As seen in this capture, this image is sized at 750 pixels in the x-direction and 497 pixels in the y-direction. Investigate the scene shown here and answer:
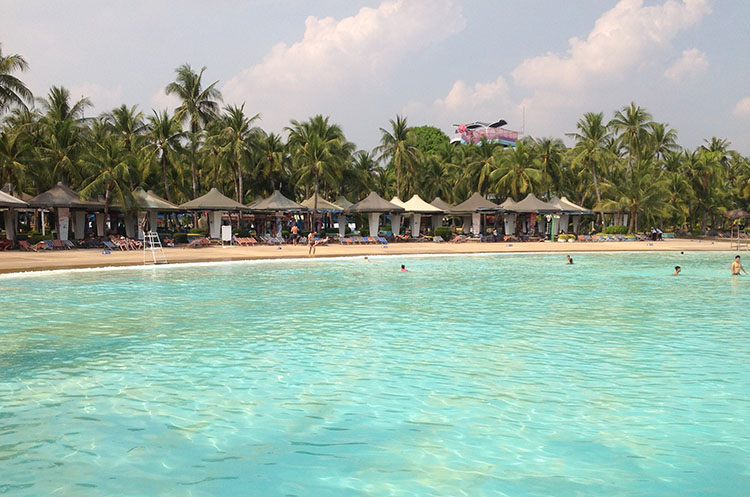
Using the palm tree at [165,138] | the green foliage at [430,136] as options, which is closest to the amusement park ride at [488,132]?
the green foliage at [430,136]

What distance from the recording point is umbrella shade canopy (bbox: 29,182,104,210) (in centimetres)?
2970

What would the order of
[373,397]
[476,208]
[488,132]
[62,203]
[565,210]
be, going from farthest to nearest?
[488,132], [565,210], [476,208], [62,203], [373,397]

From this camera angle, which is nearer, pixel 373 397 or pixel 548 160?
pixel 373 397

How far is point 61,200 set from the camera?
1198 inches

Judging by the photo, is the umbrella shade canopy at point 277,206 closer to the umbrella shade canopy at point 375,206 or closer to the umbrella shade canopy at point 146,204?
the umbrella shade canopy at point 375,206

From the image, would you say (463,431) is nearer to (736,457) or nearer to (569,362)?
(736,457)

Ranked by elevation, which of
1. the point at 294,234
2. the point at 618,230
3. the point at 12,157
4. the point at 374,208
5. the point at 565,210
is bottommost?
the point at 294,234

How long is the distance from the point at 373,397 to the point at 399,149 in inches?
1630

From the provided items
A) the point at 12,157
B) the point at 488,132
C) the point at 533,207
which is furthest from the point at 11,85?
the point at 488,132

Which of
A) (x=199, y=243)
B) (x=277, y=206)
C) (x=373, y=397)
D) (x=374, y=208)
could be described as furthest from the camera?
(x=374, y=208)

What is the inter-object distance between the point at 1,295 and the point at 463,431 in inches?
501

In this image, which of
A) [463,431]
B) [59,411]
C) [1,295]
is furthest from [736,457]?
[1,295]

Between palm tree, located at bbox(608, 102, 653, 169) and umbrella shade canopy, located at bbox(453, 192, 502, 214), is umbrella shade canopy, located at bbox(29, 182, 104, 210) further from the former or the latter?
palm tree, located at bbox(608, 102, 653, 169)

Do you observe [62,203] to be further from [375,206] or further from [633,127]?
[633,127]
